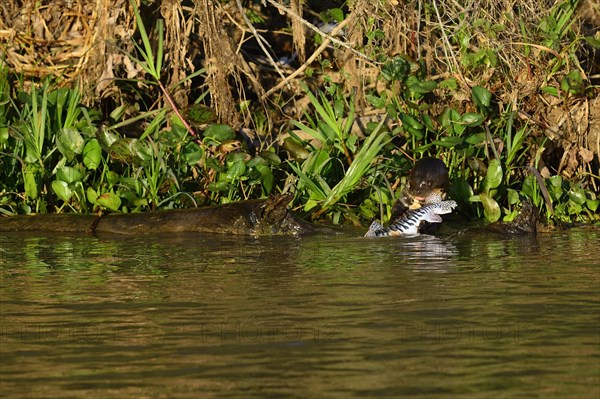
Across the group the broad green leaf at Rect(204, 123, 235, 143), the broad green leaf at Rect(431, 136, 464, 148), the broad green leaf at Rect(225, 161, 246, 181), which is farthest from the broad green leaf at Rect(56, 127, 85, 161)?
the broad green leaf at Rect(431, 136, 464, 148)

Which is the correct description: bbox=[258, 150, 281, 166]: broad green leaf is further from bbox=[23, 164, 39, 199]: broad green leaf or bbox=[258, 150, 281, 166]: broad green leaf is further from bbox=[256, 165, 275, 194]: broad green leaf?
bbox=[23, 164, 39, 199]: broad green leaf

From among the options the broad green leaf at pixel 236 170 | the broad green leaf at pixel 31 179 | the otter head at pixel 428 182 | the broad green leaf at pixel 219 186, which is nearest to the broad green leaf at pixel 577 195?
the otter head at pixel 428 182

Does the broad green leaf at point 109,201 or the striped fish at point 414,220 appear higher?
the broad green leaf at point 109,201

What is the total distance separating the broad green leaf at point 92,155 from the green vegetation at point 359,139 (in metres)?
0.01

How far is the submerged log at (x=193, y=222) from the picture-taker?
815cm

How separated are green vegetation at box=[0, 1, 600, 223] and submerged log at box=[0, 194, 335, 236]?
189 mm

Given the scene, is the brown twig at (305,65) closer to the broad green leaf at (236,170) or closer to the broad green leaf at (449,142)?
the broad green leaf at (236,170)

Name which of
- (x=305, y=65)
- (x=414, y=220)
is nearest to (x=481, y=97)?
(x=414, y=220)

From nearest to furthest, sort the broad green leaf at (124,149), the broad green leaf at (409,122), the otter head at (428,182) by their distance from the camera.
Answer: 1. the otter head at (428,182)
2. the broad green leaf at (124,149)
3. the broad green leaf at (409,122)

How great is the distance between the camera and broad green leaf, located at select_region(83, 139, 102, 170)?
8.82 metres

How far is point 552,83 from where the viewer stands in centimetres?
949

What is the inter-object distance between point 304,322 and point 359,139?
483cm

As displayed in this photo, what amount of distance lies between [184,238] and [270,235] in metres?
0.58

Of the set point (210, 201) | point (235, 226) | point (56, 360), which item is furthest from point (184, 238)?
point (56, 360)
